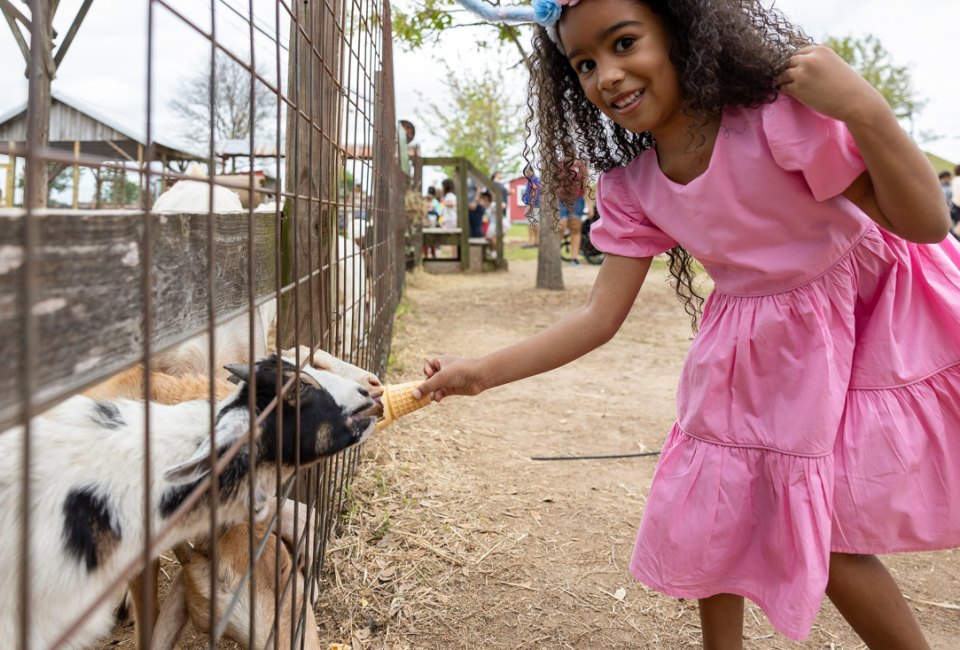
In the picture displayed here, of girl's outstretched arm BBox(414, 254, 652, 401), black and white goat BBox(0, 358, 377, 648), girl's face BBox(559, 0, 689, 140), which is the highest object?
girl's face BBox(559, 0, 689, 140)

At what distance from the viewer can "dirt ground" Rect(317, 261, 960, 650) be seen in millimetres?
2396

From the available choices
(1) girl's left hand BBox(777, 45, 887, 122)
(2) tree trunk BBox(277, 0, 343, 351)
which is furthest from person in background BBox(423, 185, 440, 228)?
(1) girl's left hand BBox(777, 45, 887, 122)

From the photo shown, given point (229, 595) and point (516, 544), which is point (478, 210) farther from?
point (229, 595)

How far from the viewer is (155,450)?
1.55 m

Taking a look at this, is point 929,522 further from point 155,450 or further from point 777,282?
point 155,450

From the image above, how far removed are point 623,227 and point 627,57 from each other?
0.45 m

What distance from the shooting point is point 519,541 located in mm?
2973

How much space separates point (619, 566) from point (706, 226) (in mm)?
1496

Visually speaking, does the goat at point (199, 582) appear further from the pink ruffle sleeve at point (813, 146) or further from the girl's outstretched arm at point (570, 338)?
the pink ruffle sleeve at point (813, 146)

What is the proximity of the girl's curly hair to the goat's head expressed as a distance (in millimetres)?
982

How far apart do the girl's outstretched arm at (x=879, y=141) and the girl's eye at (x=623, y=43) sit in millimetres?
383

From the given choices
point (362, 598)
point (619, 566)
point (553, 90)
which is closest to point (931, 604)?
point (619, 566)

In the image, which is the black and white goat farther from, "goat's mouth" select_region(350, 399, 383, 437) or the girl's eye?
the girl's eye

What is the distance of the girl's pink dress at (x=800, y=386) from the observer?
1.61 meters
